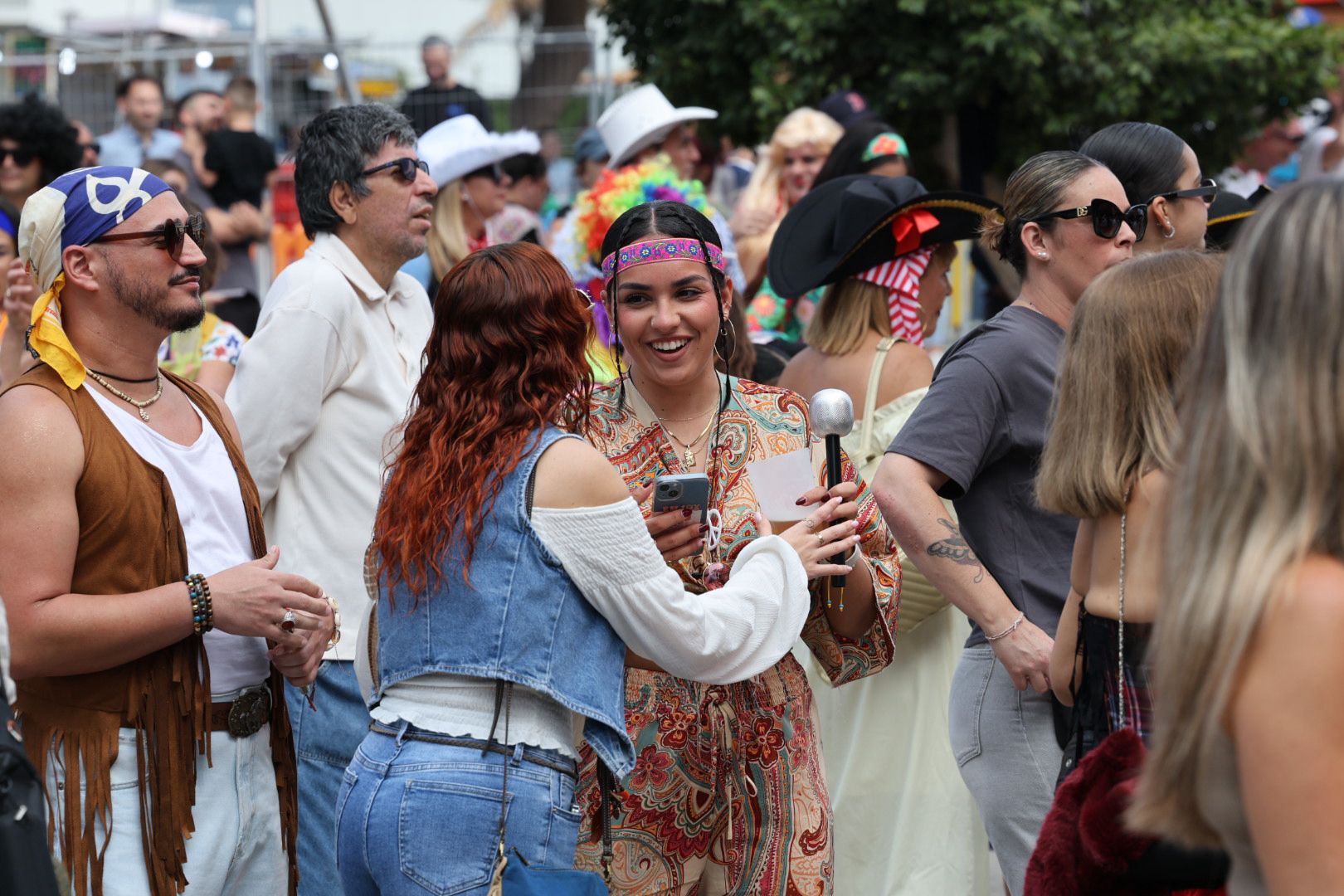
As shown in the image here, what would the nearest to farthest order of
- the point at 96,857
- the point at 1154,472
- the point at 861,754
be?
the point at 1154,472 < the point at 96,857 < the point at 861,754

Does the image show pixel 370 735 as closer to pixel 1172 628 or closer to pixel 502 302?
pixel 502 302

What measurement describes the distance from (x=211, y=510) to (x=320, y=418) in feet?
2.61

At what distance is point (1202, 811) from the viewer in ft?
5.86

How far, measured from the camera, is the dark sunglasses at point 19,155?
736cm

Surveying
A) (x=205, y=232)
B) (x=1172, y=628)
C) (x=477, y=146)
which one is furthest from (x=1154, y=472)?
(x=477, y=146)

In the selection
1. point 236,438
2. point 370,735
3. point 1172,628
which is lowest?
point 370,735

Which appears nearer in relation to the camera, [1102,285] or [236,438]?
[1102,285]

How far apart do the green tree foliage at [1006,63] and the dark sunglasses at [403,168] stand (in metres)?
5.82

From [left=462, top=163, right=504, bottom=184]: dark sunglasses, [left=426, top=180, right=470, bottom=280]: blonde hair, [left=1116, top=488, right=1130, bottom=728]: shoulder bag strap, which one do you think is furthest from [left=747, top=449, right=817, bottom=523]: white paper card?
[left=462, top=163, right=504, bottom=184]: dark sunglasses

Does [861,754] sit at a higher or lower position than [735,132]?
lower

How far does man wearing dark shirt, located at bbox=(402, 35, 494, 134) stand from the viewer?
35.9ft

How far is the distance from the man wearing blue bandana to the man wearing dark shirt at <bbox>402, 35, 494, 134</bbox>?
7.25m

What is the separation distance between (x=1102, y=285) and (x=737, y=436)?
3.64 ft

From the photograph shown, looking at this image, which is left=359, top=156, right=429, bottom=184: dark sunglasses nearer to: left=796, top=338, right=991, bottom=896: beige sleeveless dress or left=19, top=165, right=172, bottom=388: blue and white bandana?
left=19, top=165, right=172, bottom=388: blue and white bandana
